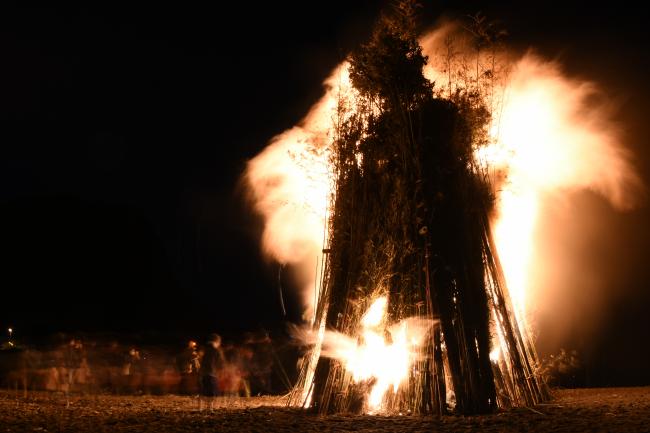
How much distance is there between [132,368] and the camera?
13.1 m

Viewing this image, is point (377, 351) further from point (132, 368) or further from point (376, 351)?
point (132, 368)

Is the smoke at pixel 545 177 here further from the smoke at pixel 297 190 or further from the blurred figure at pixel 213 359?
the blurred figure at pixel 213 359

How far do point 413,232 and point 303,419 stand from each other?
9.50 feet

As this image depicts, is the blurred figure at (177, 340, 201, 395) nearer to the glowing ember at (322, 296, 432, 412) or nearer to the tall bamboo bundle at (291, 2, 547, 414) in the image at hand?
the tall bamboo bundle at (291, 2, 547, 414)

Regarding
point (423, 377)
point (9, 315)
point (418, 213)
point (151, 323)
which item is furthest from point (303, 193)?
point (9, 315)

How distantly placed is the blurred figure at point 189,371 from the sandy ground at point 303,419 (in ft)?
12.1

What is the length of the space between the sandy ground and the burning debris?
1.67 feet

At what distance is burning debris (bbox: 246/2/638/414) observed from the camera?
8203 mm

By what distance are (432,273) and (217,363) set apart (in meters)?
6.38

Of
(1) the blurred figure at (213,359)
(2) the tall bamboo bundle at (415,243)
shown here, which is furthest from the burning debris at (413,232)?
(1) the blurred figure at (213,359)

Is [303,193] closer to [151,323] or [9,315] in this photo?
[151,323]

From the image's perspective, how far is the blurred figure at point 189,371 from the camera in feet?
42.5

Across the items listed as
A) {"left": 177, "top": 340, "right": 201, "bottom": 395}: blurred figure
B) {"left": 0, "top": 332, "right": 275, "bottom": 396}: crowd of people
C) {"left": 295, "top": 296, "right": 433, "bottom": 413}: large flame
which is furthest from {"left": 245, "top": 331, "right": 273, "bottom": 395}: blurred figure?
{"left": 295, "top": 296, "right": 433, "bottom": 413}: large flame

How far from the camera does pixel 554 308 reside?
13586 millimetres
